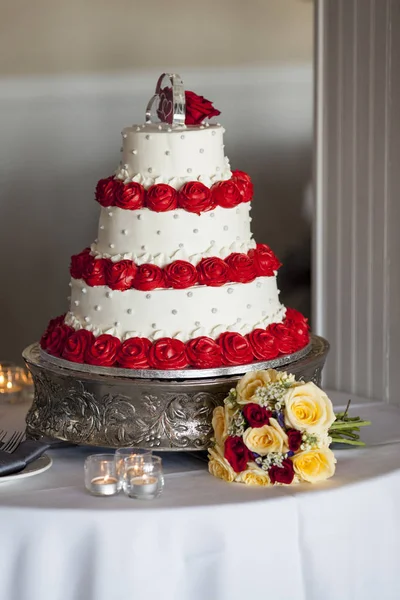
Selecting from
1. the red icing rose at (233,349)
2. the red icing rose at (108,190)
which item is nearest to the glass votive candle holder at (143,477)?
the red icing rose at (233,349)

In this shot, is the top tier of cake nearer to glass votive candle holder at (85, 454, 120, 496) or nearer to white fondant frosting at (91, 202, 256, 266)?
white fondant frosting at (91, 202, 256, 266)

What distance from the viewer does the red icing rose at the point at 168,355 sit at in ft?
8.99

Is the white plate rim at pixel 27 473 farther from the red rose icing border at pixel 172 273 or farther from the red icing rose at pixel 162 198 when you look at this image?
the red icing rose at pixel 162 198

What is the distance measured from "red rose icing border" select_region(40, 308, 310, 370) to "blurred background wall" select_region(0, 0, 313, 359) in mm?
2695

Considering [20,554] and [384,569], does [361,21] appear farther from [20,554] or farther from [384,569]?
[20,554]

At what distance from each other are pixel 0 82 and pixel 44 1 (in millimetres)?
515

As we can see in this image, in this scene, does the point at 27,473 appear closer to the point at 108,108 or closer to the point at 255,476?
the point at 255,476

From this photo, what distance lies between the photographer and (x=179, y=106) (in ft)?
9.79

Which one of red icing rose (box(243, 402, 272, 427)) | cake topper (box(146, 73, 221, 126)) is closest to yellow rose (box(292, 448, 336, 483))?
red icing rose (box(243, 402, 272, 427))

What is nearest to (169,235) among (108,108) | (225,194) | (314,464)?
(225,194)

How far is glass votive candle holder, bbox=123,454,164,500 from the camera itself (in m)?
2.52

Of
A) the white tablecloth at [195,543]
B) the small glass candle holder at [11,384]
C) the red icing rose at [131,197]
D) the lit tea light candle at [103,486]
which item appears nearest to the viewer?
the white tablecloth at [195,543]

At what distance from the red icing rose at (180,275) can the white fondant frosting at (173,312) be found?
0.02 metres

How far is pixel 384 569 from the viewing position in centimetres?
268
